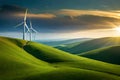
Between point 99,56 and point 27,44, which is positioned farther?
point 99,56

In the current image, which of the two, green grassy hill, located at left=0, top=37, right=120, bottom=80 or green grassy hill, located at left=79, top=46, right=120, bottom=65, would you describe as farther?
green grassy hill, located at left=79, top=46, right=120, bottom=65

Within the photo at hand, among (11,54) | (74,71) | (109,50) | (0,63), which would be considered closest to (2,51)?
(11,54)

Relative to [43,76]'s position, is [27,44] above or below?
above

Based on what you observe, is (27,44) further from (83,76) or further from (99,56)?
(83,76)

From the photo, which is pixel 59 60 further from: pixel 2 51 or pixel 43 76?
pixel 43 76

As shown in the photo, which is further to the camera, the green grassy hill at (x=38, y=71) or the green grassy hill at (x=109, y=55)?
the green grassy hill at (x=109, y=55)

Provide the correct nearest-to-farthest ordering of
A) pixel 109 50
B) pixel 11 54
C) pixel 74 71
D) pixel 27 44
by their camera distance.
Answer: pixel 74 71
pixel 11 54
pixel 27 44
pixel 109 50

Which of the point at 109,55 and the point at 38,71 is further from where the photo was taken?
the point at 109,55

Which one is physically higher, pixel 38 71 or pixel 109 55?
pixel 109 55

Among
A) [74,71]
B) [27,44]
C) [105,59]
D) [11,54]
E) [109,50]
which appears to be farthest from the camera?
[109,50]
